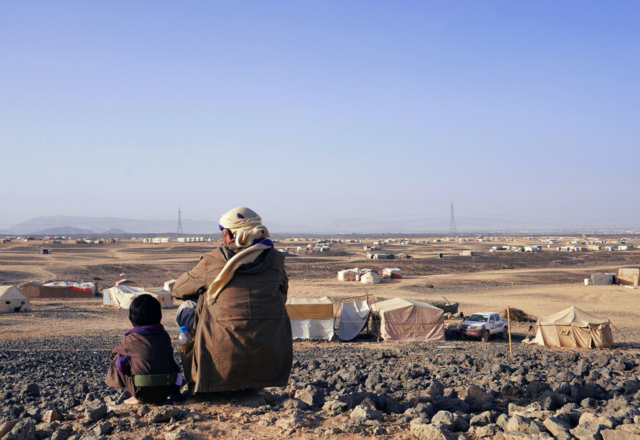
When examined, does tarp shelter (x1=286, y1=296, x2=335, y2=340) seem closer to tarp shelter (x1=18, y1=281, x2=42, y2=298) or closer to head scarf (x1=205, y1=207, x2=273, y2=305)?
head scarf (x1=205, y1=207, x2=273, y2=305)

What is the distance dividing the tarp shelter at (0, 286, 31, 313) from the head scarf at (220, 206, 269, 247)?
32308 millimetres

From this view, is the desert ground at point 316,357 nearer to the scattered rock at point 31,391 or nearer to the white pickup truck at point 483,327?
the scattered rock at point 31,391

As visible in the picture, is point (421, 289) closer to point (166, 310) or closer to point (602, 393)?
point (166, 310)

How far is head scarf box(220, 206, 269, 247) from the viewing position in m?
4.87

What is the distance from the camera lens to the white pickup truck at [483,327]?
83.6ft

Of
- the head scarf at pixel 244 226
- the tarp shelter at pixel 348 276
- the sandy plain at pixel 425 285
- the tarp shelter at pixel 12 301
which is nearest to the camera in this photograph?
the head scarf at pixel 244 226

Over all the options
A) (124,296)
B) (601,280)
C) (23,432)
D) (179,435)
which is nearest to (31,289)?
(124,296)

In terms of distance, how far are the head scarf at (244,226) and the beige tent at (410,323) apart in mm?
21650

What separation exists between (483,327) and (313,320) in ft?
26.7

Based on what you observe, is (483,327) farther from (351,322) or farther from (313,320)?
(313,320)

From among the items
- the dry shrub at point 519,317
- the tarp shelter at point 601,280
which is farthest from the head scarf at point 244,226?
the tarp shelter at point 601,280

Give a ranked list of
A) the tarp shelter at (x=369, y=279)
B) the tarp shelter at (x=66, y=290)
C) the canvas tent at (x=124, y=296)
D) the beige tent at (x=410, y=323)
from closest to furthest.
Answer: the beige tent at (x=410, y=323) < the canvas tent at (x=124, y=296) < the tarp shelter at (x=66, y=290) < the tarp shelter at (x=369, y=279)

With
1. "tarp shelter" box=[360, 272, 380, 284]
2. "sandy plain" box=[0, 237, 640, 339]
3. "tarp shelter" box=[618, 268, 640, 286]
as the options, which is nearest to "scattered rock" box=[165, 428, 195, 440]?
"sandy plain" box=[0, 237, 640, 339]

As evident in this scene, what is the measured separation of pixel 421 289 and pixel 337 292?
8.98 meters
